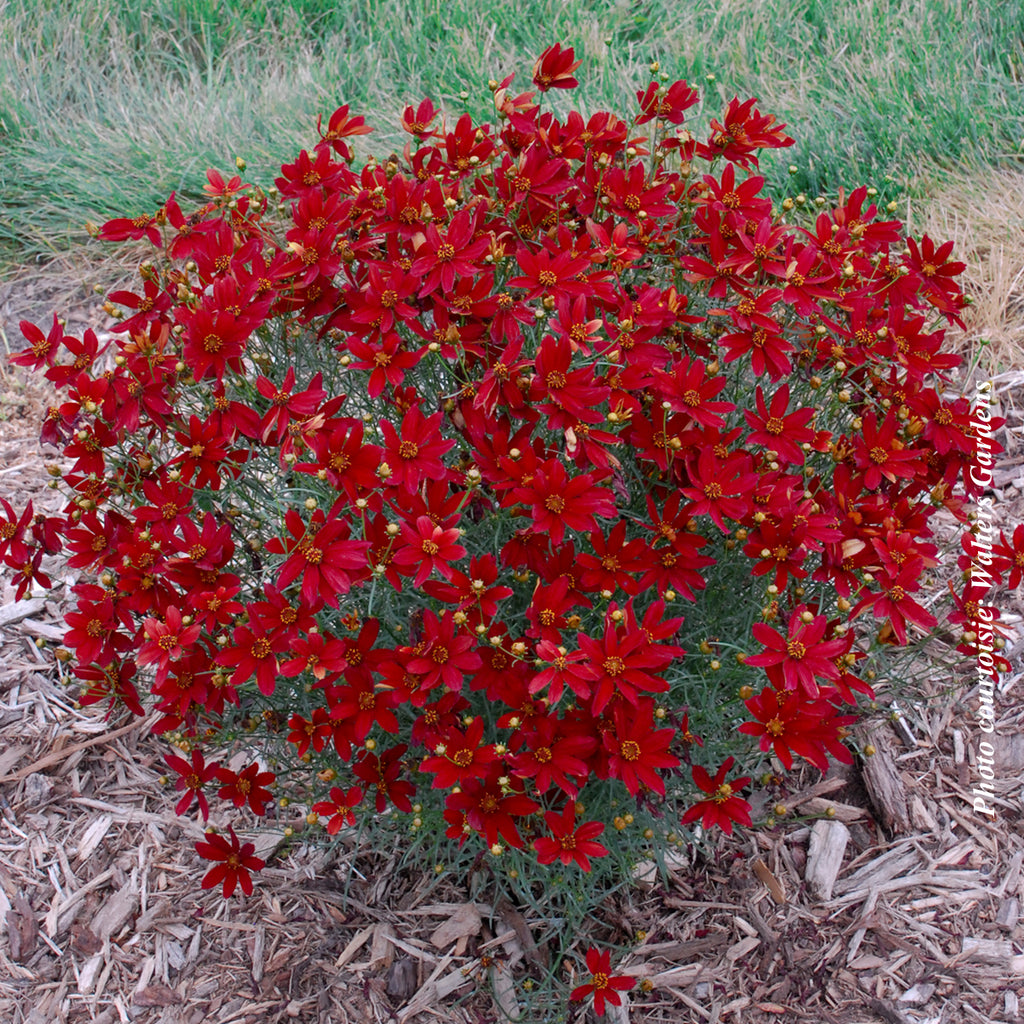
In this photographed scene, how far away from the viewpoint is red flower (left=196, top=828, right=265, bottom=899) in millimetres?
2387

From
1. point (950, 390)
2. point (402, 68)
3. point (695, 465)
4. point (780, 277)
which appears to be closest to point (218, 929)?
point (695, 465)

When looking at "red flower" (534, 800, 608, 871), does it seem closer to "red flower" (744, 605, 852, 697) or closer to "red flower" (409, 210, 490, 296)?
"red flower" (744, 605, 852, 697)

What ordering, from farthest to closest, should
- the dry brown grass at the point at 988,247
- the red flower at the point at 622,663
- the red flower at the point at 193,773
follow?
the dry brown grass at the point at 988,247, the red flower at the point at 193,773, the red flower at the point at 622,663

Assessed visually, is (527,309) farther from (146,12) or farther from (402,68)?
(146,12)

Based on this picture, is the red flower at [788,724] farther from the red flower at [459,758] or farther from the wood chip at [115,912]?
the wood chip at [115,912]

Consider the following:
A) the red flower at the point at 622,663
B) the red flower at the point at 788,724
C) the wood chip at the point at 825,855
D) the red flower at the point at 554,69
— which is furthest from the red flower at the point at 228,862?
the red flower at the point at 554,69

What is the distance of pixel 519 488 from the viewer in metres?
1.98

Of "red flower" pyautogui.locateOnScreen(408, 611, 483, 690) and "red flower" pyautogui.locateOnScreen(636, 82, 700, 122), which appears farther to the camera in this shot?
"red flower" pyautogui.locateOnScreen(636, 82, 700, 122)

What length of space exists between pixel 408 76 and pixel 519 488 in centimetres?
553

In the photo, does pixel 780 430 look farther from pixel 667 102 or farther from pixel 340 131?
Answer: pixel 340 131

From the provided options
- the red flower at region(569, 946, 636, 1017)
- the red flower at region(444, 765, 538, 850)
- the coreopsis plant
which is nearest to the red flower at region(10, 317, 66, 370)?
the coreopsis plant

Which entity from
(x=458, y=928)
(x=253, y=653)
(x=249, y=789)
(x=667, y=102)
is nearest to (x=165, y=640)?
(x=253, y=653)

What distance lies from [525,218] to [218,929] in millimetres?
2296

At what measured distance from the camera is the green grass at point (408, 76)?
5.40 m
